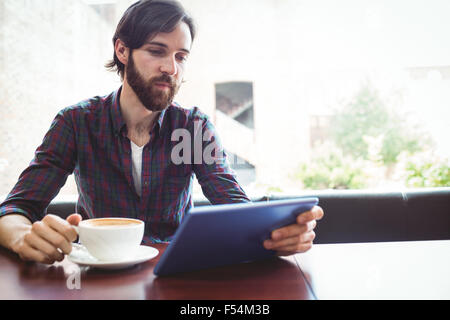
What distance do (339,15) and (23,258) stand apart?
25.2 feet

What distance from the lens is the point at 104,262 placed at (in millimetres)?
535

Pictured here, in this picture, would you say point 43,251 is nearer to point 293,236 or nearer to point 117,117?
point 293,236

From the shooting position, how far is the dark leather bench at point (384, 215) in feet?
5.17

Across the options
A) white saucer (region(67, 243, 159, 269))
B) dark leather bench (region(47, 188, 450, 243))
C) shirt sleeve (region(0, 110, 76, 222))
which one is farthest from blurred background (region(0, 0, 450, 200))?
white saucer (region(67, 243, 159, 269))

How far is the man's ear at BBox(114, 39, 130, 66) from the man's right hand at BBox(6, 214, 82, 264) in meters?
0.74

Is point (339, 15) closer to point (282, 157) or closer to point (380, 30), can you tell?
point (380, 30)

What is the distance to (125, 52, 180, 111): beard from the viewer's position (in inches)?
41.8

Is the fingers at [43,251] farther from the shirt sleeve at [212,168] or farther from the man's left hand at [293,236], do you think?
the shirt sleeve at [212,168]

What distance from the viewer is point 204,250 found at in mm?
517

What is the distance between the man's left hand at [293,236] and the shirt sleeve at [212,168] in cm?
39

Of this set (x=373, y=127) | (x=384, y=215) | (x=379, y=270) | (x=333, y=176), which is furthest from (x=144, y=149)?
(x=373, y=127)

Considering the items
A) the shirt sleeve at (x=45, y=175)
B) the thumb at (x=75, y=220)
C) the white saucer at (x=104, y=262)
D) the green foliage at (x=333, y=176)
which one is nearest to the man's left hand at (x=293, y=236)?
the white saucer at (x=104, y=262)

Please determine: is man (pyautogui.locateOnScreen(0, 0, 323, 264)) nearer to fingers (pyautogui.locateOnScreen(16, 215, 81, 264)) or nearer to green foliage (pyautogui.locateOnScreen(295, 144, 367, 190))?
fingers (pyautogui.locateOnScreen(16, 215, 81, 264))
